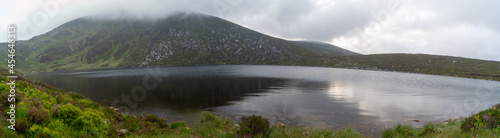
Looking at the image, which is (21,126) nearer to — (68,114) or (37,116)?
(37,116)

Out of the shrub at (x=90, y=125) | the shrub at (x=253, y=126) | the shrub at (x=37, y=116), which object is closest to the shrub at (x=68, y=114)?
the shrub at (x=90, y=125)

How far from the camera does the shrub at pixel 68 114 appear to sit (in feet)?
36.7

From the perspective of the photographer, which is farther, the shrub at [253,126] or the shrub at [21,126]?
the shrub at [253,126]

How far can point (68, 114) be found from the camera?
1144 cm

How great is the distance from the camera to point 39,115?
10.0 metres

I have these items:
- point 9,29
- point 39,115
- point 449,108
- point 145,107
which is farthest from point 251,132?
point 449,108

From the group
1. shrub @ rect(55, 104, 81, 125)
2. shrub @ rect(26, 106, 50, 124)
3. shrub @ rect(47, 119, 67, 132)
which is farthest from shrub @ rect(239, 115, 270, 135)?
shrub @ rect(26, 106, 50, 124)

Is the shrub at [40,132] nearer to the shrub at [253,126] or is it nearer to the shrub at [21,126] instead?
the shrub at [21,126]

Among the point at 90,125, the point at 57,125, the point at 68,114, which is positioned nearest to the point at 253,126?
the point at 90,125

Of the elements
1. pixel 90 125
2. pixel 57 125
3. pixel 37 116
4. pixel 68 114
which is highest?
pixel 37 116

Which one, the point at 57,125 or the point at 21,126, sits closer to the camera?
the point at 21,126

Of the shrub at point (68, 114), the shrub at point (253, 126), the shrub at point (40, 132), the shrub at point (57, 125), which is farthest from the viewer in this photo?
the shrub at point (68, 114)

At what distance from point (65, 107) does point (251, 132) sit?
11.0m

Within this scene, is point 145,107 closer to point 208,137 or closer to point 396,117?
point 208,137
